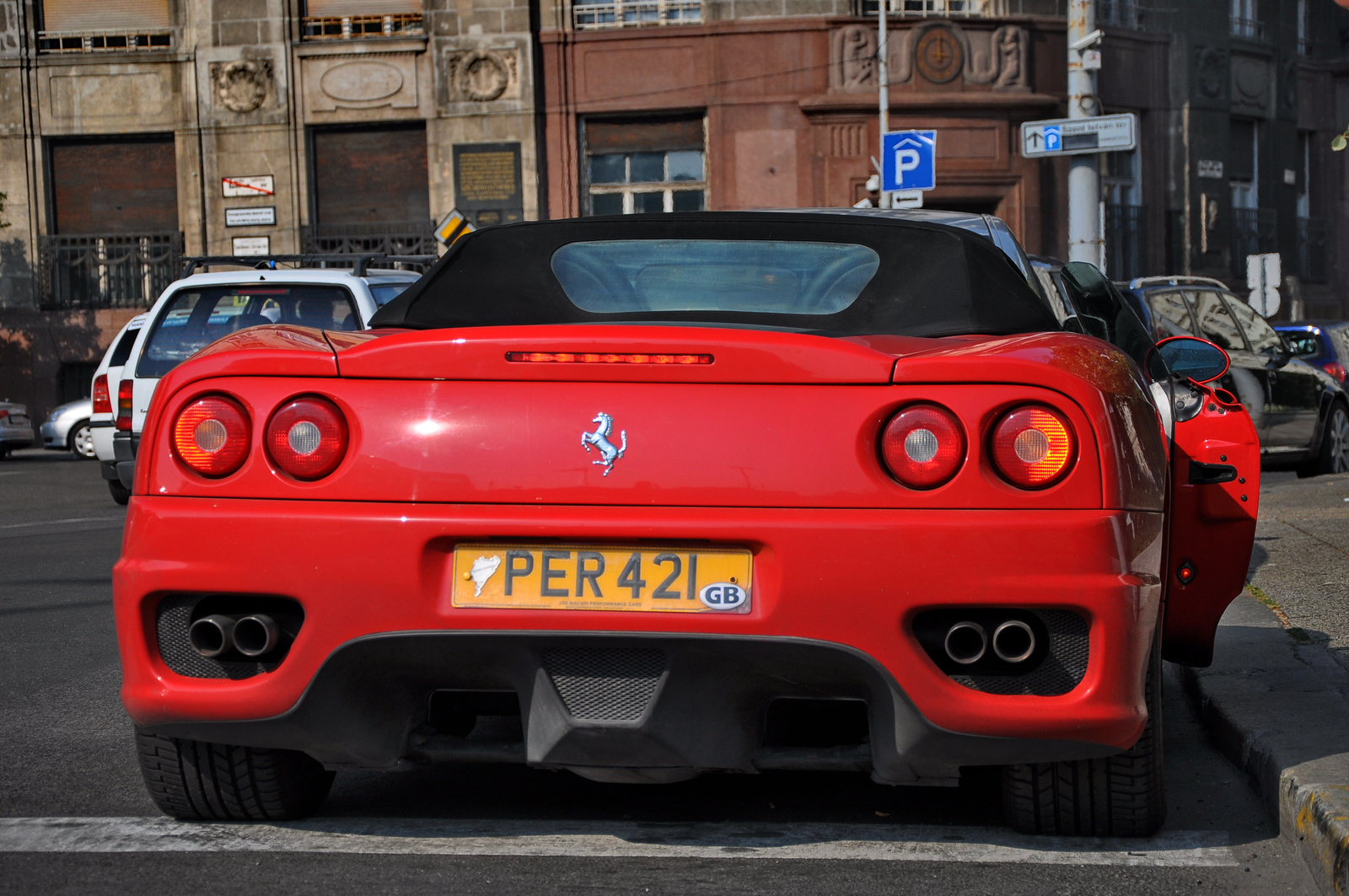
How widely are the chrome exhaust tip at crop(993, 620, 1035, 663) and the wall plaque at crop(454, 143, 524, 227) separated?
80.3 feet

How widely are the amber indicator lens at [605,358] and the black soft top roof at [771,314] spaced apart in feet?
1.47

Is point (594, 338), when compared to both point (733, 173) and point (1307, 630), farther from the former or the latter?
point (733, 173)

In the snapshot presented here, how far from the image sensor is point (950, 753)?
304 centimetres

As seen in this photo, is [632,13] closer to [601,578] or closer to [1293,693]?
[1293,693]

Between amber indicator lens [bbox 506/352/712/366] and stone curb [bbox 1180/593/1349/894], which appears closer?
amber indicator lens [bbox 506/352/712/366]

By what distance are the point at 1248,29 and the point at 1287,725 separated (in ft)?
98.3

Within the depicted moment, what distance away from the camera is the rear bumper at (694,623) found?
2.93 meters

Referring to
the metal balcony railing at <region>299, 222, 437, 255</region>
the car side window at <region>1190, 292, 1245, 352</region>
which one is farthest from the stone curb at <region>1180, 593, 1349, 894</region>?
the metal balcony railing at <region>299, 222, 437, 255</region>

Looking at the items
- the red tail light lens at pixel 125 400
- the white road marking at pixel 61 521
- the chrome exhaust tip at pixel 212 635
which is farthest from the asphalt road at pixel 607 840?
the white road marking at pixel 61 521

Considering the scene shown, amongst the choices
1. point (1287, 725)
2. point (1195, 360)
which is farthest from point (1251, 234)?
point (1287, 725)

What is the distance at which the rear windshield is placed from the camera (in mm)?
11016

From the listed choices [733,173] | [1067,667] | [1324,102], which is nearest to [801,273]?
[1067,667]

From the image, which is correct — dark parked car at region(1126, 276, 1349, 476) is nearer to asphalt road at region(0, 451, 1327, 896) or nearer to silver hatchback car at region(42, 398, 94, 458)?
asphalt road at region(0, 451, 1327, 896)

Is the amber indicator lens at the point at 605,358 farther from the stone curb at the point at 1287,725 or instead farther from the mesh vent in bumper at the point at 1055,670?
the stone curb at the point at 1287,725
